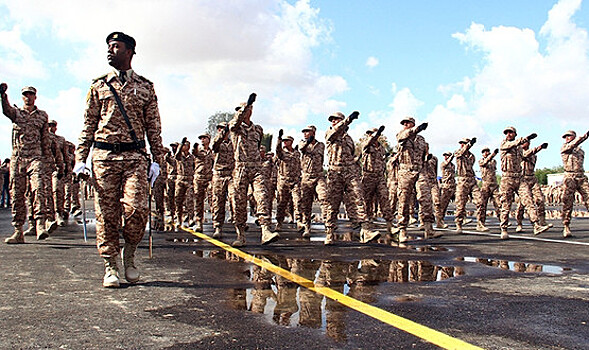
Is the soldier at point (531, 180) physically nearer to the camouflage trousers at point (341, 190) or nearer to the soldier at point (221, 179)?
the camouflage trousers at point (341, 190)

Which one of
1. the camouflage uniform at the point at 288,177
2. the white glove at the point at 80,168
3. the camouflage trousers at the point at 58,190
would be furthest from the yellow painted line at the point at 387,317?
the camouflage trousers at the point at 58,190

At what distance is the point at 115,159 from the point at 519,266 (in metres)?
4.89

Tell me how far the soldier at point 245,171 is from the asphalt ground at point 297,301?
112 cm

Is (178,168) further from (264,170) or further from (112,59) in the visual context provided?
(112,59)

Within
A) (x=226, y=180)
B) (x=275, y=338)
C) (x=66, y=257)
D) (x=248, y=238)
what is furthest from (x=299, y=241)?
(x=275, y=338)

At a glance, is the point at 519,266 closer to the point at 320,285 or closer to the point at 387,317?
the point at 320,285

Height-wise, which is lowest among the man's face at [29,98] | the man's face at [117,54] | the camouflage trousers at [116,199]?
the camouflage trousers at [116,199]

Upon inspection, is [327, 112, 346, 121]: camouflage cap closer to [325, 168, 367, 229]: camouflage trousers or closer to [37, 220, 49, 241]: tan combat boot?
[325, 168, 367, 229]: camouflage trousers

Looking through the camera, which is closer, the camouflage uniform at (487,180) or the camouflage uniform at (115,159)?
the camouflage uniform at (115,159)

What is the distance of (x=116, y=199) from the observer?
198 inches

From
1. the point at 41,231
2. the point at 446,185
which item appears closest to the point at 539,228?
the point at 446,185

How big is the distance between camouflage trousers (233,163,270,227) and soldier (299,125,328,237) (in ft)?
5.99

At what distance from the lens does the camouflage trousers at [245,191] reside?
27.7ft

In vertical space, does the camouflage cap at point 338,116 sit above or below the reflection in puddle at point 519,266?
above
